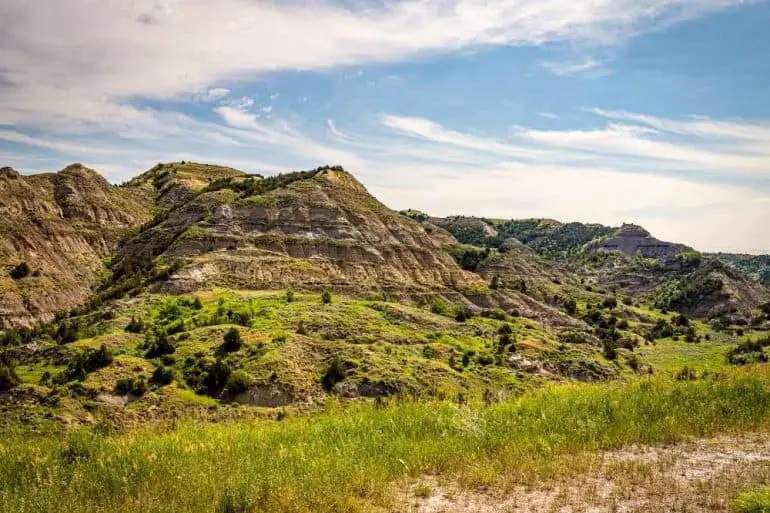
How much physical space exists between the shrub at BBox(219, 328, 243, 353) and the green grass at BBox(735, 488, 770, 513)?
40.2 m

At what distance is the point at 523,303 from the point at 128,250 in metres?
63.2

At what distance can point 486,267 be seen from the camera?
115 meters

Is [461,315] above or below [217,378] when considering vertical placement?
above

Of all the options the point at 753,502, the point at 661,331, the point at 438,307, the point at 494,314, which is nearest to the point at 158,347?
the point at 438,307

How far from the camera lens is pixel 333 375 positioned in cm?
4122

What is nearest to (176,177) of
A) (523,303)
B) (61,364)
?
(523,303)

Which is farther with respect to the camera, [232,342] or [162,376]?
[232,342]

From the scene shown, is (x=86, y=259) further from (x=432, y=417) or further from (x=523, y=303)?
(x=432, y=417)

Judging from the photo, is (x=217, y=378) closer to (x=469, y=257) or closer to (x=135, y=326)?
(x=135, y=326)

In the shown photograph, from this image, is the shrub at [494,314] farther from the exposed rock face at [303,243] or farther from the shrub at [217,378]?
the shrub at [217,378]

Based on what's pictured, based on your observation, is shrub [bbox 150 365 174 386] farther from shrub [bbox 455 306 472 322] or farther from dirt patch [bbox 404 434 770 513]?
shrub [bbox 455 306 472 322]

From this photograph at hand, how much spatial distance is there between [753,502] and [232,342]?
40.7 meters

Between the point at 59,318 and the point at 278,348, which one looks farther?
the point at 59,318

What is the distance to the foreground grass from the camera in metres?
7.68
